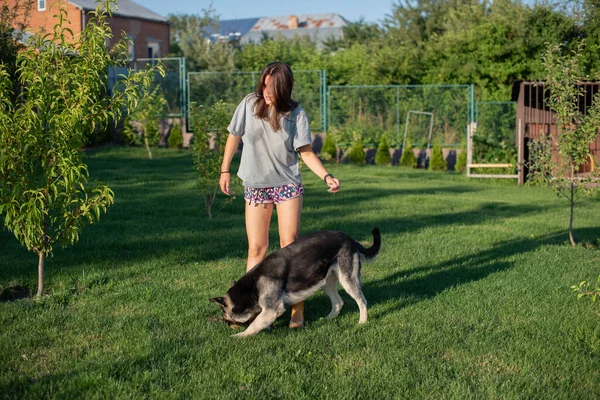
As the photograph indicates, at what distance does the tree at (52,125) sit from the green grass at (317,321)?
32.0 inches

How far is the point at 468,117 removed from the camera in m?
23.1

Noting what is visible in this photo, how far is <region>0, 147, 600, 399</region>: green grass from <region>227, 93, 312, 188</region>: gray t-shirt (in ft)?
4.15

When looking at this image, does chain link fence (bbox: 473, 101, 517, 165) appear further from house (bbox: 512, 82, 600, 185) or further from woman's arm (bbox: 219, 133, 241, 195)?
woman's arm (bbox: 219, 133, 241, 195)

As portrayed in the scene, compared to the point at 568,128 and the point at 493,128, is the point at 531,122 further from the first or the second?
the point at 568,128

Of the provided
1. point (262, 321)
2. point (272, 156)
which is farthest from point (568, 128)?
point (262, 321)

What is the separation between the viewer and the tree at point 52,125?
245 inches

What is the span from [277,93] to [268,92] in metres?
0.09

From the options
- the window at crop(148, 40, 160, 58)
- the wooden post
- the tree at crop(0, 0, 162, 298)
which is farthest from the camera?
the window at crop(148, 40, 160, 58)

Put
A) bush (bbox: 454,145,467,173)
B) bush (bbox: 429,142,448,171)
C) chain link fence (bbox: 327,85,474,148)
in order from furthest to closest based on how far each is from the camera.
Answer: chain link fence (bbox: 327,85,474,148)
bush (bbox: 429,142,448,171)
bush (bbox: 454,145,467,173)

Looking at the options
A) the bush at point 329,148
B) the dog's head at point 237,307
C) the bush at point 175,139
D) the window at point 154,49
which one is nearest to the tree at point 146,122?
the bush at point 175,139

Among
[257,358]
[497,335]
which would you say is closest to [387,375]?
[257,358]

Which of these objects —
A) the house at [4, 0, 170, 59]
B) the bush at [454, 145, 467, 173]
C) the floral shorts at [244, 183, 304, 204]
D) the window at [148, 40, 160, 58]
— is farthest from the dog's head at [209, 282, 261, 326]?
the window at [148, 40, 160, 58]

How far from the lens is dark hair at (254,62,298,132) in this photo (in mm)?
5699

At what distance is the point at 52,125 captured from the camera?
6371mm
